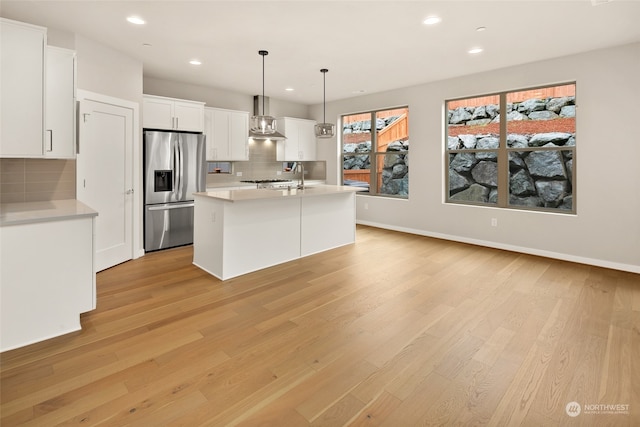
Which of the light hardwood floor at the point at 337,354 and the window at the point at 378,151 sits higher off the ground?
the window at the point at 378,151

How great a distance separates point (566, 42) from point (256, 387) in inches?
192

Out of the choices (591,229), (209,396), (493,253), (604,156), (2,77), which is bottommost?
(209,396)

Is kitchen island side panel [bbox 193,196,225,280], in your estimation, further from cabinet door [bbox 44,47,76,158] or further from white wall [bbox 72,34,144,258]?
cabinet door [bbox 44,47,76,158]

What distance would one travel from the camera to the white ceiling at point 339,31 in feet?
10.4

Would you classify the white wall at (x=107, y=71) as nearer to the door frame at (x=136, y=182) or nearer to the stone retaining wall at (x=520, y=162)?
the door frame at (x=136, y=182)

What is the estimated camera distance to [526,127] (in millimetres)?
5125

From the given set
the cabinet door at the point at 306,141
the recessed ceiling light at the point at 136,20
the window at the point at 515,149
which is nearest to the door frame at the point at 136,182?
the recessed ceiling light at the point at 136,20

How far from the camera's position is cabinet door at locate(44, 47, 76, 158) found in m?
2.93

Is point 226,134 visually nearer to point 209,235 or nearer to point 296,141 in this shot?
point 296,141

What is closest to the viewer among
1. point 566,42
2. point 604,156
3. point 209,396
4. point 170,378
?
point 209,396

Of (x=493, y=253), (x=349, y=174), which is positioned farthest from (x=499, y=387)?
(x=349, y=174)

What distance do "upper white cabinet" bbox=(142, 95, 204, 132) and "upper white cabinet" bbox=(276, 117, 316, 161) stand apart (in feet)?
6.74

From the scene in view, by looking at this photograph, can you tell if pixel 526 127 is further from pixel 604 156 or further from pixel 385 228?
pixel 385 228

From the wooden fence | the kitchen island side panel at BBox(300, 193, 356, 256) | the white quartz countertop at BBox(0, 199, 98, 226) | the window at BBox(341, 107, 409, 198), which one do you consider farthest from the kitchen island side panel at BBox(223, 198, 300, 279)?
the wooden fence
